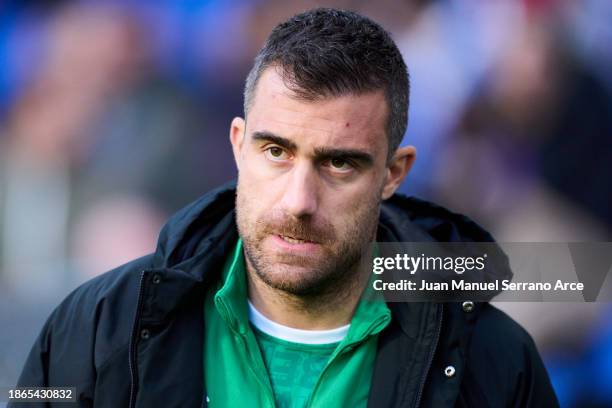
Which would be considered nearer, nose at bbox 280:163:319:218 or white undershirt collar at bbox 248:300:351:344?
nose at bbox 280:163:319:218

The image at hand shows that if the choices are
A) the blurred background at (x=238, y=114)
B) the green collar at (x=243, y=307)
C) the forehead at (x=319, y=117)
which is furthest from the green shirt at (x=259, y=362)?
the blurred background at (x=238, y=114)

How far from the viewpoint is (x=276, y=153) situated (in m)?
2.27

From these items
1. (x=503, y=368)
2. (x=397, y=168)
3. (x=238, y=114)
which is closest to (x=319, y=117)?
(x=397, y=168)

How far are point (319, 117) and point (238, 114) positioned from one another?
81.2 inches

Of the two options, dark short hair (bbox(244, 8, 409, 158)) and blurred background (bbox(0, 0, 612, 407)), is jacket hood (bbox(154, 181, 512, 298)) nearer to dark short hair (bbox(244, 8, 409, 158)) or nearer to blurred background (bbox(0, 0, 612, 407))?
dark short hair (bbox(244, 8, 409, 158))

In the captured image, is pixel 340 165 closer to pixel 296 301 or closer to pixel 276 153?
pixel 276 153

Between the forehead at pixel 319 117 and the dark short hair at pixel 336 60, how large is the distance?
3cm

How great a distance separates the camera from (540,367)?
252 centimetres

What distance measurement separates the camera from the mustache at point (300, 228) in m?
2.17

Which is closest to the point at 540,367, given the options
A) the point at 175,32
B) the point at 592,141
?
the point at 592,141

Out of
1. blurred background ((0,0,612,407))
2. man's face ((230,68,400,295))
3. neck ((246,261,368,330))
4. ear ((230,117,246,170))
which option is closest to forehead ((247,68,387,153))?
man's face ((230,68,400,295))

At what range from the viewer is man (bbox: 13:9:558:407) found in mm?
2213

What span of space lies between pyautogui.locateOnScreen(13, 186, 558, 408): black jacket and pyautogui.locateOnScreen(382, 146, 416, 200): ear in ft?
1.27

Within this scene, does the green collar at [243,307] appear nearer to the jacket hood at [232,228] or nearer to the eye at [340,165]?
the jacket hood at [232,228]
